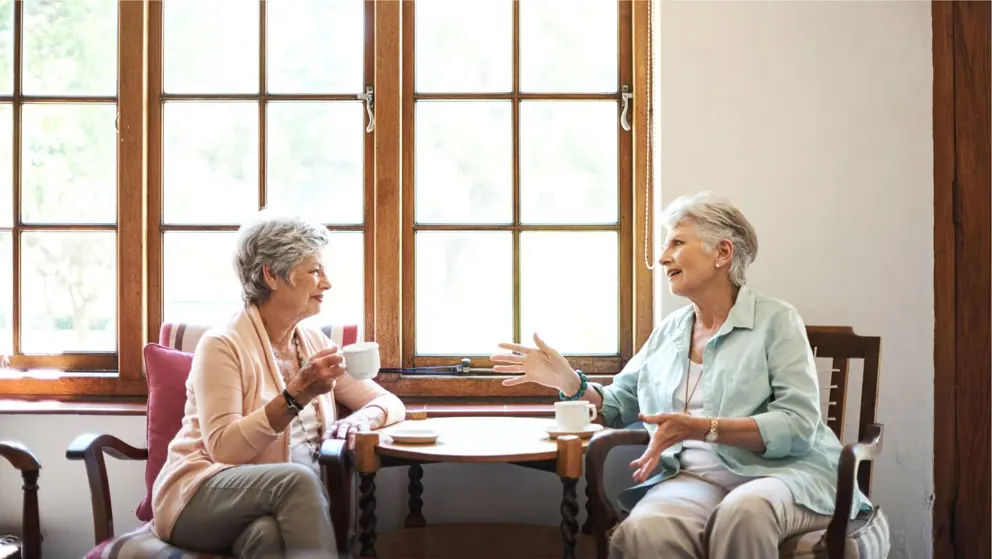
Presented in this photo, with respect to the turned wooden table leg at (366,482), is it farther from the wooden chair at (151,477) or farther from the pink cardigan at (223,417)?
the pink cardigan at (223,417)

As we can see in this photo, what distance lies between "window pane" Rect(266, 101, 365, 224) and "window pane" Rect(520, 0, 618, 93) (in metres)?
0.65

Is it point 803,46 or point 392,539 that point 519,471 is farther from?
point 803,46

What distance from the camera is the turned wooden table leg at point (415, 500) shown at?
291 cm

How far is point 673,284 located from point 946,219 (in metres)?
1.12

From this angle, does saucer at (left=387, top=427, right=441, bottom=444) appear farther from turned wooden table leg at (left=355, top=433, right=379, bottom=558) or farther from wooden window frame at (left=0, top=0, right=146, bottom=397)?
wooden window frame at (left=0, top=0, right=146, bottom=397)

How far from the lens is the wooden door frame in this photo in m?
2.94

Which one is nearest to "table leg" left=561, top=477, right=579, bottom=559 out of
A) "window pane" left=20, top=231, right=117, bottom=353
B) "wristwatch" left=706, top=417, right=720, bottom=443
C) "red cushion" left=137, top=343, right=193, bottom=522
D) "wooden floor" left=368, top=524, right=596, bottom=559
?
"wristwatch" left=706, top=417, right=720, bottom=443

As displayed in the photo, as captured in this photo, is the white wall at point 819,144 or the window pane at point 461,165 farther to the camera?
the window pane at point 461,165

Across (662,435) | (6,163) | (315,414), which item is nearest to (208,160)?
(6,163)

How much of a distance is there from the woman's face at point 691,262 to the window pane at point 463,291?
81cm

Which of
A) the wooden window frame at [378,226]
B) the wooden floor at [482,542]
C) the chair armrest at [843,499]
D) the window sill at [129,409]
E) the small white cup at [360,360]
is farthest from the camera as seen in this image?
the wooden window frame at [378,226]

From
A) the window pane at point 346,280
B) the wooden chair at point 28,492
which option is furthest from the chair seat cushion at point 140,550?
the window pane at point 346,280

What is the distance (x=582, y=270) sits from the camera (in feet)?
10.5

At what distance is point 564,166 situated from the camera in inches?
126
